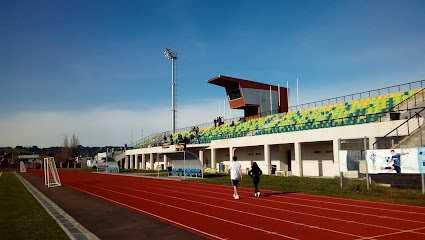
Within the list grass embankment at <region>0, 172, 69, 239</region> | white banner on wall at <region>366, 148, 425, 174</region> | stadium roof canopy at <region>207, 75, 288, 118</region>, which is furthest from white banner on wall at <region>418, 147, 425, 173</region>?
stadium roof canopy at <region>207, 75, 288, 118</region>

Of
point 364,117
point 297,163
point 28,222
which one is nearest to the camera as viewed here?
point 28,222

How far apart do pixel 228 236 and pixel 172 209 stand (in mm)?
4802

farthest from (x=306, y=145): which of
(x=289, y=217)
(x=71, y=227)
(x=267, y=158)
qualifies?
(x=71, y=227)

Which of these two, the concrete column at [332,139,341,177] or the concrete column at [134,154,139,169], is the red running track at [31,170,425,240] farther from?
the concrete column at [134,154,139,169]

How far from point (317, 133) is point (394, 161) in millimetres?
12528

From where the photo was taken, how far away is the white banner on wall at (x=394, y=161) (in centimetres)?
1369

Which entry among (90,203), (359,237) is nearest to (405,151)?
(359,237)

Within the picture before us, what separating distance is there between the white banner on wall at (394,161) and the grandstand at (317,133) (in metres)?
3.44

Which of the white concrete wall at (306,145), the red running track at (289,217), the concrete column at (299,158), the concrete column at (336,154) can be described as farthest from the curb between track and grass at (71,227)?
the concrete column at (299,158)

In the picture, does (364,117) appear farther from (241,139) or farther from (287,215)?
(287,215)

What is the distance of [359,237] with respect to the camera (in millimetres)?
7375

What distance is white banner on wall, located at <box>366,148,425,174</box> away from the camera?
44.9ft

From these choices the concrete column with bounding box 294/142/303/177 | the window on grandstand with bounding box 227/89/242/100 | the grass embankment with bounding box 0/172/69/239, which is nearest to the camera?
the grass embankment with bounding box 0/172/69/239

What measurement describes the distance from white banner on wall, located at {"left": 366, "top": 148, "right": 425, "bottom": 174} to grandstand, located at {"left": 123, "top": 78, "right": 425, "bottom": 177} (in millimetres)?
3445
